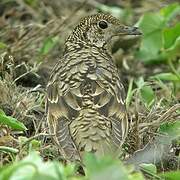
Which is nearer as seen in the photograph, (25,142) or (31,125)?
(25,142)

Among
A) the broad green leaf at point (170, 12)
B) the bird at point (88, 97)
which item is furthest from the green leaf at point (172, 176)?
the broad green leaf at point (170, 12)

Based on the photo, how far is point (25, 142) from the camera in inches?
204

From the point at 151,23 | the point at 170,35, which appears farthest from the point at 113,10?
the point at 170,35

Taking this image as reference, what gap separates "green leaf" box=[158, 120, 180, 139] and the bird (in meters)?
0.29

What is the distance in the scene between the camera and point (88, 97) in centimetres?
568

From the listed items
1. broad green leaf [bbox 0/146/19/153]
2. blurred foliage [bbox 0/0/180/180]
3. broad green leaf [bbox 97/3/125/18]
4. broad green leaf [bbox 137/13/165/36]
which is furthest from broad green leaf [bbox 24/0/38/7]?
broad green leaf [bbox 0/146/19/153]

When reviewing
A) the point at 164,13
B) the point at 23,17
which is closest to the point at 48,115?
the point at 164,13

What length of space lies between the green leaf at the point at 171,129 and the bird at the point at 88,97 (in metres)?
0.29

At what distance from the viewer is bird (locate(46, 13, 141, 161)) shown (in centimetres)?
531

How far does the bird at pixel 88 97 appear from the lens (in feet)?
17.4

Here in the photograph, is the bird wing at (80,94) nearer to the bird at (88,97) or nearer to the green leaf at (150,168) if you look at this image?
the bird at (88,97)

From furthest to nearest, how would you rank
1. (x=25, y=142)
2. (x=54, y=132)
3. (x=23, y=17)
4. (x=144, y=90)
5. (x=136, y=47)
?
1. (x=23, y=17)
2. (x=136, y=47)
3. (x=144, y=90)
4. (x=54, y=132)
5. (x=25, y=142)

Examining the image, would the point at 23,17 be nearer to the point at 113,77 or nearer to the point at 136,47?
the point at 136,47

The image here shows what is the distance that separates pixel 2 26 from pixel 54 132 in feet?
10.3
